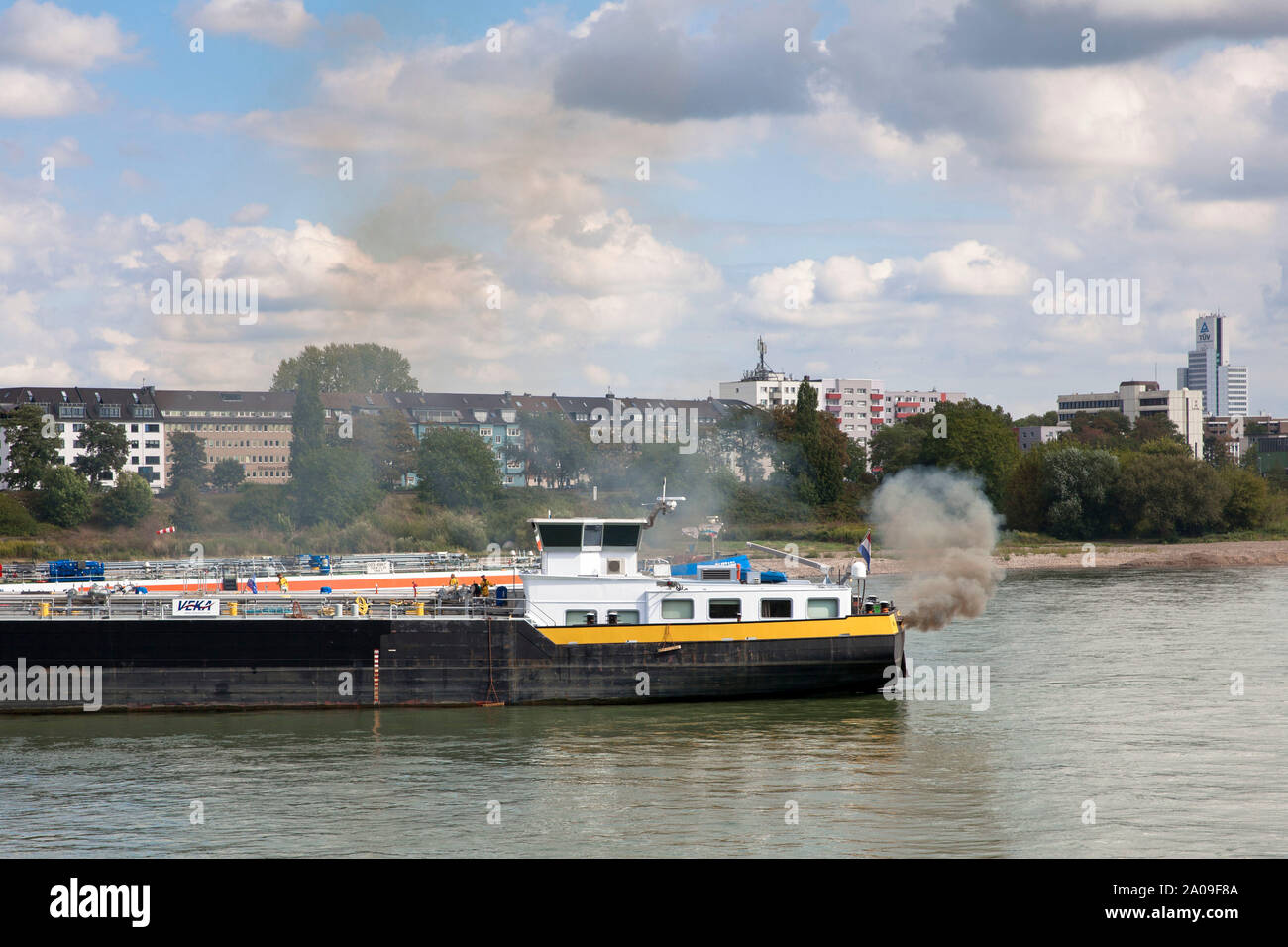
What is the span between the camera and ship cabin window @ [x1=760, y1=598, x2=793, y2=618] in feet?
120

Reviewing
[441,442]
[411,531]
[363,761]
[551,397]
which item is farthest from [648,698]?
[551,397]

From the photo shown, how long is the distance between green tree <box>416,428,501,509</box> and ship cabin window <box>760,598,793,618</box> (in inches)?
2969

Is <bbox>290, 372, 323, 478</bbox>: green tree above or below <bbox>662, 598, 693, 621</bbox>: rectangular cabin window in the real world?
above

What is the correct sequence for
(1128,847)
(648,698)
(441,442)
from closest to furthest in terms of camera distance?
(1128,847) → (648,698) → (441,442)

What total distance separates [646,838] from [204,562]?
28422 millimetres

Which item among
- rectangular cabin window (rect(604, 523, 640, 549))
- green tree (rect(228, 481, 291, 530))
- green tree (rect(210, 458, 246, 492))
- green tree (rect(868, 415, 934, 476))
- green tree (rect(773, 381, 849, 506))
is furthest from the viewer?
green tree (rect(210, 458, 246, 492))

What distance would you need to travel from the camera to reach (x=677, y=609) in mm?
36188

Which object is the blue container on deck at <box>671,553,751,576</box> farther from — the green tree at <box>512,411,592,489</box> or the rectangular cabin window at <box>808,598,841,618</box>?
the green tree at <box>512,411,592,489</box>

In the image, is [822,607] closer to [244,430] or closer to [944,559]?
[944,559]

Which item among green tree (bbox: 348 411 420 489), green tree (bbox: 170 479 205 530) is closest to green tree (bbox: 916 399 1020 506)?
green tree (bbox: 348 411 420 489)

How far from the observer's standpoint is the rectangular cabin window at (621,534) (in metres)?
36.8

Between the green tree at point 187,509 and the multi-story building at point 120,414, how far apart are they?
126 ft
